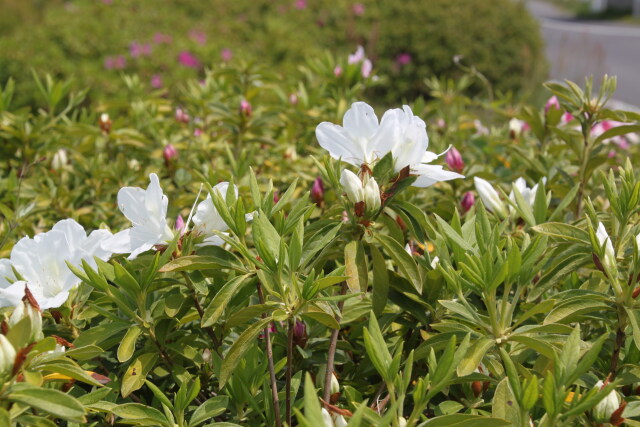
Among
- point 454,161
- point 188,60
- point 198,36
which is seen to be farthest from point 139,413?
point 198,36

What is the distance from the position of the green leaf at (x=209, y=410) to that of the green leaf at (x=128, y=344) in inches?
5.5

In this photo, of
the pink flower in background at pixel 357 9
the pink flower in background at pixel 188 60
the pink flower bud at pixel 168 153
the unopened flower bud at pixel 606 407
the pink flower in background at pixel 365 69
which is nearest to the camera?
the unopened flower bud at pixel 606 407

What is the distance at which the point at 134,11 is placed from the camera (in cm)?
→ 959

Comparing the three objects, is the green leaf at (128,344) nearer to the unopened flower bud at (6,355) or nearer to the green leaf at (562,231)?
the unopened flower bud at (6,355)

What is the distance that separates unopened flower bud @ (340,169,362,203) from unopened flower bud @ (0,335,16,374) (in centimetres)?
55

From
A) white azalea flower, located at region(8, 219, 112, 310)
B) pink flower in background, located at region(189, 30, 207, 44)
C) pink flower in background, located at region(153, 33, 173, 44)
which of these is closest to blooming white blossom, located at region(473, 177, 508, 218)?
white azalea flower, located at region(8, 219, 112, 310)

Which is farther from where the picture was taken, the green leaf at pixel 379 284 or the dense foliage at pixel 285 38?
the dense foliage at pixel 285 38

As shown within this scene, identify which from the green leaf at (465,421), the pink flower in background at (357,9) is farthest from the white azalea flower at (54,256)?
the pink flower in background at (357,9)

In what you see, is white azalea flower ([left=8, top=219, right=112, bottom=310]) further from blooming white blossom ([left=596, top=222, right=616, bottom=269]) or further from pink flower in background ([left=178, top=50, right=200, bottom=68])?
pink flower in background ([left=178, top=50, right=200, bottom=68])

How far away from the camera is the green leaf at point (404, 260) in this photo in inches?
46.0

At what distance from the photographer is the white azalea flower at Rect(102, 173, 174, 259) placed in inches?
45.7

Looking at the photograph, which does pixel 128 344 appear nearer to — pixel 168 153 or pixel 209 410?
pixel 209 410

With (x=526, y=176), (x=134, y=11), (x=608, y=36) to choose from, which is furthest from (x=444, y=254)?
(x=608, y=36)

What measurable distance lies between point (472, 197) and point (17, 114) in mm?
1475
